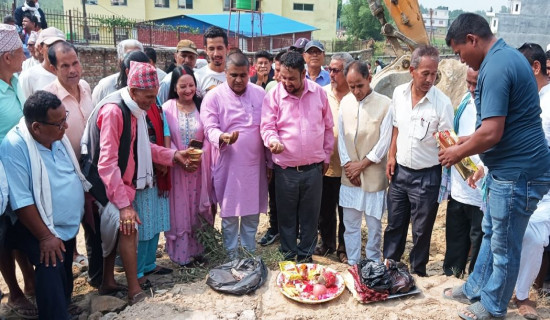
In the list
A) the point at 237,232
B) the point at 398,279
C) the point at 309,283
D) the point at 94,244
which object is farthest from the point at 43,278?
the point at 398,279

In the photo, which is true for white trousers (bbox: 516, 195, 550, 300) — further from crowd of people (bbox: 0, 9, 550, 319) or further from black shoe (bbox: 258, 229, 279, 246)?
black shoe (bbox: 258, 229, 279, 246)

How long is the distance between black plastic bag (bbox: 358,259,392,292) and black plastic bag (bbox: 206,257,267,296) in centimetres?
81

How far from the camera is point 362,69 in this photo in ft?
13.5

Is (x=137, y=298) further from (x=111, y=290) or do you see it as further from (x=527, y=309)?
(x=527, y=309)

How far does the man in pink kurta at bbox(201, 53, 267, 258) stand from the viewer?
3939 millimetres

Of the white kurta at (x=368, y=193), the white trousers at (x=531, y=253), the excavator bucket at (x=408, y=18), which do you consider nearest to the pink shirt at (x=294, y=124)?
the white kurta at (x=368, y=193)

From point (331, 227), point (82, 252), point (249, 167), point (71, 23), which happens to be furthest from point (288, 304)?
point (71, 23)

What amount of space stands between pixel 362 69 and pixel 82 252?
3.57 metres

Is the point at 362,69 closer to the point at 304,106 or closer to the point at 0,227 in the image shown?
the point at 304,106

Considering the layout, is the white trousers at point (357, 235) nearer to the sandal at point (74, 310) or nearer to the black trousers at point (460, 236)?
the black trousers at point (460, 236)

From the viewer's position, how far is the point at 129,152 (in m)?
3.41

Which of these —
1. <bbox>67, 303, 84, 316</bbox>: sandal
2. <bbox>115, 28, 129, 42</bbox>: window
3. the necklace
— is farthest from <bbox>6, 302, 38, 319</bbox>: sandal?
<bbox>115, 28, 129, 42</bbox>: window

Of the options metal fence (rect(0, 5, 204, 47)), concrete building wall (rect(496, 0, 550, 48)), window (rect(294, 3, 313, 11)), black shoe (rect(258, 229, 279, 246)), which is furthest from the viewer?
window (rect(294, 3, 313, 11))

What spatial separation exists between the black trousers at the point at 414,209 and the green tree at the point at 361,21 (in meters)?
44.8
